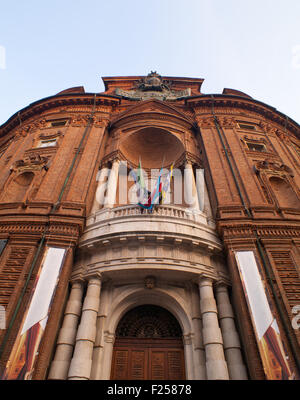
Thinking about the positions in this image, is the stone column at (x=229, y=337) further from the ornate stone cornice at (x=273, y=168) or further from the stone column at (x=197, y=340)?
the ornate stone cornice at (x=273, y=168)

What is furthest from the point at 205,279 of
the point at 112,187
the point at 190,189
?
the point at 112,187

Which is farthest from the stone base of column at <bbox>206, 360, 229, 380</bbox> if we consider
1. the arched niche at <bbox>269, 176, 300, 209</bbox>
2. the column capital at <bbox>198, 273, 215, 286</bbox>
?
the arched niche at <bbox>269, 176, 300, 209</bbox>

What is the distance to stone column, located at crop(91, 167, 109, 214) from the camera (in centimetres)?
1449

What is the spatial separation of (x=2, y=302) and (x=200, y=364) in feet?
25.1

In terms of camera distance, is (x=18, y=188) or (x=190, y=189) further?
(x=18, y=188)

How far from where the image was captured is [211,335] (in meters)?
9.27

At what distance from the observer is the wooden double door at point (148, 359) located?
966cm

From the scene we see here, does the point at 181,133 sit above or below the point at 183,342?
above

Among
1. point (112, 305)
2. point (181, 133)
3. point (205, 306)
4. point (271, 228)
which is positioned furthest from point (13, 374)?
point (181, 133)

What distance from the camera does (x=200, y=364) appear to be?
9.39 metres

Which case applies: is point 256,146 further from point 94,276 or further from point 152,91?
point 94,276

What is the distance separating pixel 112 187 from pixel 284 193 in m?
10.2
